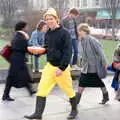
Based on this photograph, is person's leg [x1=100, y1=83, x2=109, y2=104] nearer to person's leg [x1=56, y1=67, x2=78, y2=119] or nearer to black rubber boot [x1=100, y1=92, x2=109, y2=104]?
black rubber boot [x1=100, y1=92, x2=109, y2=104]

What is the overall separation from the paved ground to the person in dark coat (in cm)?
31

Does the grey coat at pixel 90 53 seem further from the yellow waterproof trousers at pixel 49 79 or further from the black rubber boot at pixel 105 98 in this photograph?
the yellow waterproof trousers at pixel 49 79

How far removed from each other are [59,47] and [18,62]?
1.79m

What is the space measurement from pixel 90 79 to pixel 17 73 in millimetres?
1417

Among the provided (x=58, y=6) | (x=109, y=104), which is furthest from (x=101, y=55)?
(x=58, y=6)

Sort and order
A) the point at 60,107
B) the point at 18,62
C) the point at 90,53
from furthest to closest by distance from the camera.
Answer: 1. the point at 18,62
2. the point at 60,107
3. the point at 90,53

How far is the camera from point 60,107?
24.4 ft

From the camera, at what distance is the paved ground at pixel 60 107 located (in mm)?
6840

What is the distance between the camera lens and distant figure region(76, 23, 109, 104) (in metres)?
7.28

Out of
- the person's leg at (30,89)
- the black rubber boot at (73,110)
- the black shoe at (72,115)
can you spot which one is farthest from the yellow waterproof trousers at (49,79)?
the person's leg at (30,89)

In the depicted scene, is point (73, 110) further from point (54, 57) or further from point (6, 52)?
point (6, 52)

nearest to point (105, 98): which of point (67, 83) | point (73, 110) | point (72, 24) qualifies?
point (73, 110)

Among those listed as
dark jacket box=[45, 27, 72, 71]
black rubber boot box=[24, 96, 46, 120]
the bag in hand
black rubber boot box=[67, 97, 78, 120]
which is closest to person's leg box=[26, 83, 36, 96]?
the bag in hand

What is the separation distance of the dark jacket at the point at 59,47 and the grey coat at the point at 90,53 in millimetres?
1056
